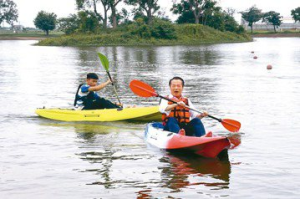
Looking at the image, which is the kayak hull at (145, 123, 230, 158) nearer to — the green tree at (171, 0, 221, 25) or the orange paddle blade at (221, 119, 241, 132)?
the orange paddle blade at (221, 119, 241, 132)

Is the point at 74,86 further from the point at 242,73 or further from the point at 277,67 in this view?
the point at 277,67

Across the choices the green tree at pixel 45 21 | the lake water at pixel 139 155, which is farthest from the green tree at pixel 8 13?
the lake water at pixel 139 155

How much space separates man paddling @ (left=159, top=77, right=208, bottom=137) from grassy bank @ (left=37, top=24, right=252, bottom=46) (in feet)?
172

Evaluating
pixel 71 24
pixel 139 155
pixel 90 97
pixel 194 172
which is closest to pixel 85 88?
pixel 90 97

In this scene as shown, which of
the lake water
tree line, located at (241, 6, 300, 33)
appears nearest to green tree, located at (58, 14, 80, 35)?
the lake water

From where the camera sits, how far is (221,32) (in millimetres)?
72500

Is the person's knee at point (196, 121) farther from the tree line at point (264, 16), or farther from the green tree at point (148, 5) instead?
the tree line at point (264, 16)

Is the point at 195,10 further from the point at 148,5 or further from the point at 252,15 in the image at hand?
the point at 252,15

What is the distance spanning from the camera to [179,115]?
1026 cm

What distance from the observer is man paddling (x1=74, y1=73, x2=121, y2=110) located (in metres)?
13.1

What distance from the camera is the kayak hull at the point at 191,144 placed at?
29.8ft

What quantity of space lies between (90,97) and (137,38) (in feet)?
165

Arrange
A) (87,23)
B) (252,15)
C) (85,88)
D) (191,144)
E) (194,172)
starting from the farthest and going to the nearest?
1. (252,15)
2. (87,23)
3. (85,88)
4. (191,144)
5. (194,172)

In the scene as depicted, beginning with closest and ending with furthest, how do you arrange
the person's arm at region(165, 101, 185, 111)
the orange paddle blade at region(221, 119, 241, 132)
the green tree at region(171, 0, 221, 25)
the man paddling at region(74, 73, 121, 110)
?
the person's arm at region(165, 101, 185, 111)
the orange paddle blade at region(221, 119, 241, 132)
the man paddling at region(74, 73, 121, 110)
the green tree at region(171, 0, 221, 25)
